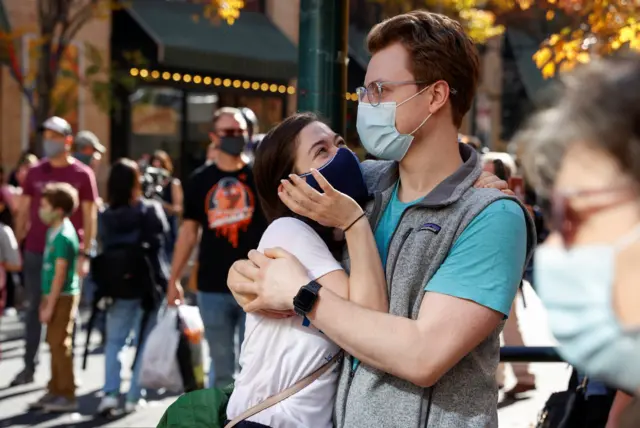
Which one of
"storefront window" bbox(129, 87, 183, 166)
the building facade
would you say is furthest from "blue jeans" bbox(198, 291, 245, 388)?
"storefront window" bbox(129, 87, 183, 166)

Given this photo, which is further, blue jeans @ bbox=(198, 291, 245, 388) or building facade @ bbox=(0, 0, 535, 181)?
building facade @ bbox=(0, 0, 535, 181)

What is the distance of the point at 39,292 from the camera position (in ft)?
26.5

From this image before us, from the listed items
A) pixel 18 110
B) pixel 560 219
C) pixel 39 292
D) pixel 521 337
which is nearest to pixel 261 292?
pixel 560 219

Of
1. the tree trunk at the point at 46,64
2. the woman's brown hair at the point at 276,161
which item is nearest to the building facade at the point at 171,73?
the tree trunk at the point at 46,64

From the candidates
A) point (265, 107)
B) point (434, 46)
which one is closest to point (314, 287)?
point (434, 46)

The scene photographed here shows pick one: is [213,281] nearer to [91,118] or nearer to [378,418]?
[378,418]

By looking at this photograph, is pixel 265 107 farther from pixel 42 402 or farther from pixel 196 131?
pixel 42 402

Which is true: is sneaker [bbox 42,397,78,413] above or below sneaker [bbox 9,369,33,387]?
below

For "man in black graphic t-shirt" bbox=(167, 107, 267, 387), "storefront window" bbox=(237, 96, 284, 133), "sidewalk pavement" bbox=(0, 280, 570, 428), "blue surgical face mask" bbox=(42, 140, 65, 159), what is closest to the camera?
"man in black graphic t-shirt" bbox=(167, 107, 267, 387)

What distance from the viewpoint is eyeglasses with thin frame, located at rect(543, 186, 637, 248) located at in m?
1.38

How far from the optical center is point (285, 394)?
2559mm

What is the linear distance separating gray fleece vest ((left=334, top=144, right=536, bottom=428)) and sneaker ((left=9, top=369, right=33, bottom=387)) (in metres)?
6.15

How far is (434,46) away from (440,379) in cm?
81

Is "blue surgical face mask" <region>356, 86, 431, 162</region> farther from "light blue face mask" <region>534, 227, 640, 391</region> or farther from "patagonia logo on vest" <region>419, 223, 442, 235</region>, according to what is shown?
"light blue face mask" <region>534, 227, 640, 391</region>
